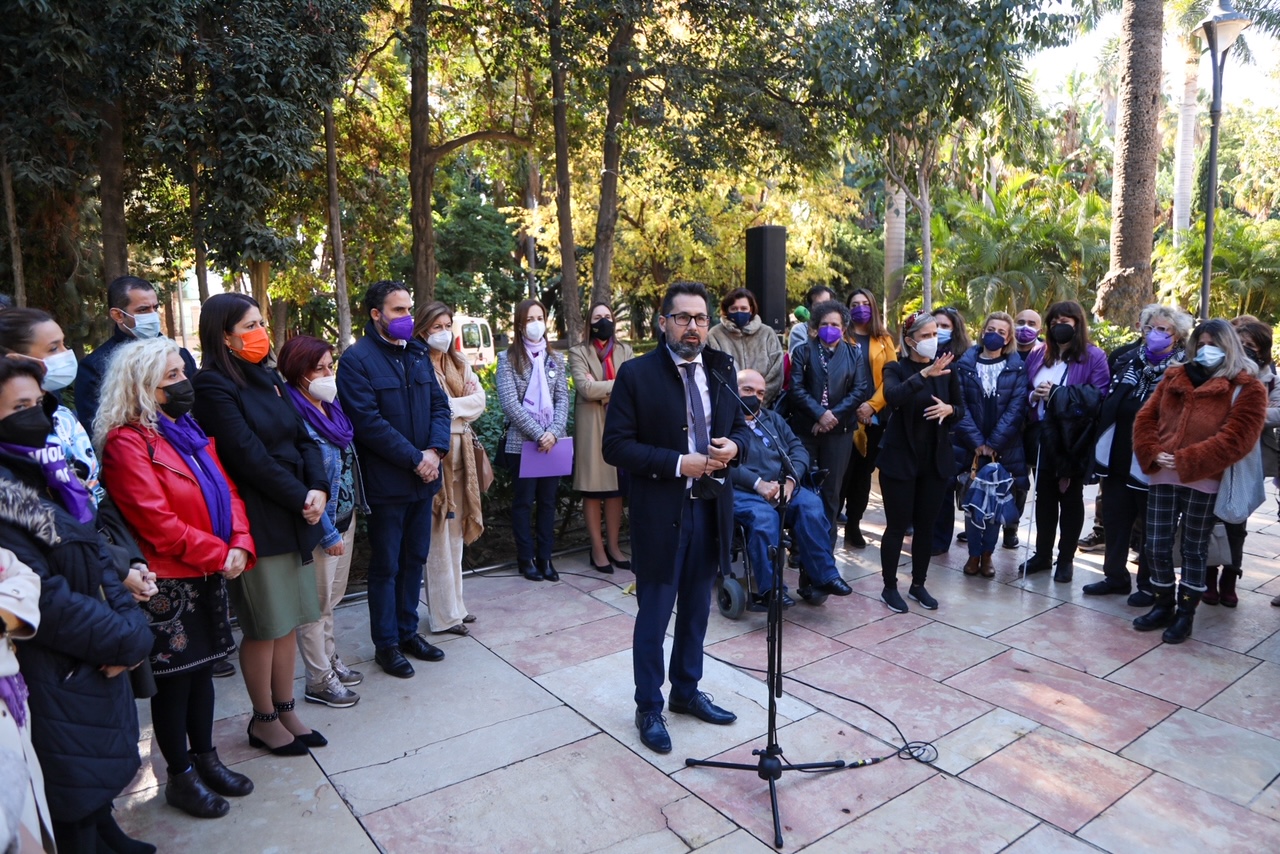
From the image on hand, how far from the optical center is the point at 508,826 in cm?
316

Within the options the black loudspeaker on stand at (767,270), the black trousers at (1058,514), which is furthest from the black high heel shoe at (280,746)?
the black loudspeaker on stand at (767,270)

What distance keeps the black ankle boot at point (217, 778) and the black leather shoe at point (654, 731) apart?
4.96 feet

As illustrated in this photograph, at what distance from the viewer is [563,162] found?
36.8 ft

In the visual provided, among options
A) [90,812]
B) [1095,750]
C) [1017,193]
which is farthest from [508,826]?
[1017,193]

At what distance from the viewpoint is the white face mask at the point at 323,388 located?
12.8ft

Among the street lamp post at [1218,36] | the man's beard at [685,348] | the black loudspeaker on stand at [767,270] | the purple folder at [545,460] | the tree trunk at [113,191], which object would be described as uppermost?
the street lamp post at [1218,36]

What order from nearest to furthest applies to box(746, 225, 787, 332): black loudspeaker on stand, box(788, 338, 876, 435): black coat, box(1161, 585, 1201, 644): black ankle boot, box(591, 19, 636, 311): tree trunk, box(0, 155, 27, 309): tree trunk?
1. box(1161, 585, 1201, 644): black ankle boot
2. box(788, 338, 876, 435): black coat
3. box(0, 155, 27, 309): tree trunk
4. box(746, 225, 787, 332): black loudspeaker on stand
5. box(591, 19, 636, 311): tree trunk

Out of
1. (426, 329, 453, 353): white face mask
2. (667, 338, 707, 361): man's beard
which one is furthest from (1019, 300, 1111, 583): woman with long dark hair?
(426, 329, 453, 353): white face mask

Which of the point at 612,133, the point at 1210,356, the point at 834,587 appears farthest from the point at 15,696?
the point at 612,133

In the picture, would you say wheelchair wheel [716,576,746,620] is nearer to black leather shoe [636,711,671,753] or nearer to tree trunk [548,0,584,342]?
black leather shoe [636,711,671,753]

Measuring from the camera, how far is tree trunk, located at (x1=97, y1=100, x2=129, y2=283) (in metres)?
8.29

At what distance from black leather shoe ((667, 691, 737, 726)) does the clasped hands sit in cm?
111

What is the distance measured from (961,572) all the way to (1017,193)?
18118 mm

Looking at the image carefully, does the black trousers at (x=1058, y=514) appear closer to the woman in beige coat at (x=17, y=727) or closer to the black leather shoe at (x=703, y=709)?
the black leather shoe at (x=703, y=709)
